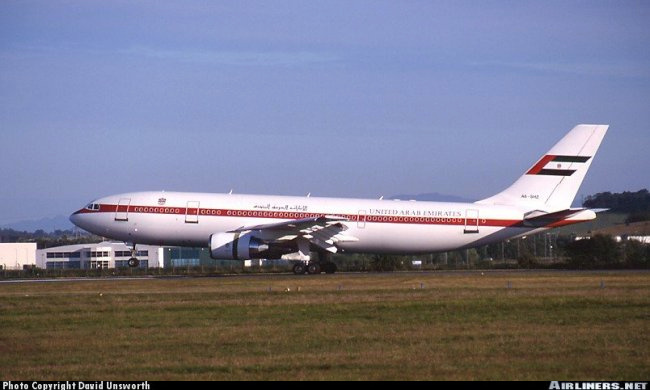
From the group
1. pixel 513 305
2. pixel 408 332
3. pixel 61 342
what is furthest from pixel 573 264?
pixel 61 342

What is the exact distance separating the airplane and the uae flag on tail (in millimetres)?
50

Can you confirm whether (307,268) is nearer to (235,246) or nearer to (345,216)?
(345,216)

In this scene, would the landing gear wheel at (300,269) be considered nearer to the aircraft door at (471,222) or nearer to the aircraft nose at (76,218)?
the aircraft door at (471,222)

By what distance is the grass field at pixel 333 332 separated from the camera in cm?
1803

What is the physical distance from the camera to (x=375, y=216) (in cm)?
5053

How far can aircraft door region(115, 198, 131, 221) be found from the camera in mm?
51719

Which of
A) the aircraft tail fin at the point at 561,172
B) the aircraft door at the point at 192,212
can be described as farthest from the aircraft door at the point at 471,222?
the aircraft door at the point at 192,212

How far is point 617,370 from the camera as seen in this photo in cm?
1738

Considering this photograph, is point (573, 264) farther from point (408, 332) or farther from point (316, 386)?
point (316, 386)

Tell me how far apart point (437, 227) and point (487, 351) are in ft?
102

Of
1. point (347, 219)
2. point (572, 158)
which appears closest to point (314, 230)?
point (347, 219)

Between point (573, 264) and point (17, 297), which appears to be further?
point (573, 264)

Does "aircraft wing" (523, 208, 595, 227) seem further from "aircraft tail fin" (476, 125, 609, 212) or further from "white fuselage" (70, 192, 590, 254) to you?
"aircraft tail fin" (476, 125, 609, 212)

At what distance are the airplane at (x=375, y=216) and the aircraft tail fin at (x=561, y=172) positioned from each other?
0.16 feet
